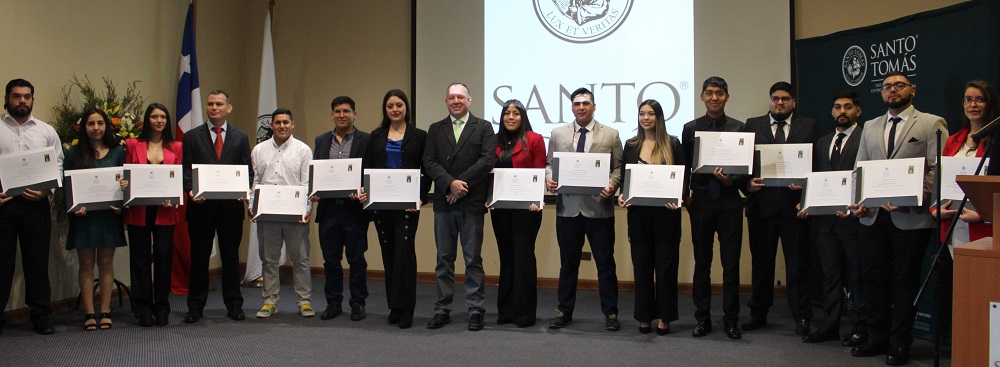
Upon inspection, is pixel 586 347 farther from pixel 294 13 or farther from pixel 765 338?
pixel 294 13

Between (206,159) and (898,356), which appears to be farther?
(206,159)

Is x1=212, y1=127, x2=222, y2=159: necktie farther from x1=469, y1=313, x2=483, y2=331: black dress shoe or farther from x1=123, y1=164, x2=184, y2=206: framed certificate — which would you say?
x1=469, y1=313, x2=483, y2=331: black dress shoe

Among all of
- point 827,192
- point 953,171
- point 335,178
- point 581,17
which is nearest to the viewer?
point 953,171

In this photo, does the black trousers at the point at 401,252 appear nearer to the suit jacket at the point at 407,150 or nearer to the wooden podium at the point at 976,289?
the suit jacket at the point at 407,150

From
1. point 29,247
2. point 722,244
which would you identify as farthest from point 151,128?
point 722,244

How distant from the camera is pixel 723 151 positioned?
14.6ft

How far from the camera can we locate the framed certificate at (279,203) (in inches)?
195

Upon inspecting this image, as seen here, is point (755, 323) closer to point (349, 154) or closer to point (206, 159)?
point (349, 154)

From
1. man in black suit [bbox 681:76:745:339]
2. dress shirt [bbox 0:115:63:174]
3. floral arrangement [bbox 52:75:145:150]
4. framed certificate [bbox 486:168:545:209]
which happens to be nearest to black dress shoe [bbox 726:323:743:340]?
man in black suit [bbox 681:76:745:339]

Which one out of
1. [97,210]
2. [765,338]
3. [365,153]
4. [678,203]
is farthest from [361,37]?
[765,338]

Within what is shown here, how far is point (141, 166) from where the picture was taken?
4691mm

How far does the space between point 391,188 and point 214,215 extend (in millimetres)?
1224

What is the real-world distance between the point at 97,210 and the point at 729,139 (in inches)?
152

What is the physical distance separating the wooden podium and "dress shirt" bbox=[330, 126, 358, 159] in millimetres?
3603
